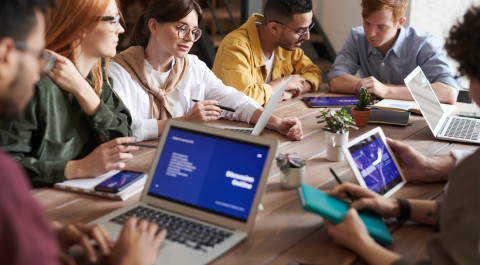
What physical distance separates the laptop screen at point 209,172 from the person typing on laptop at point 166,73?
77cm

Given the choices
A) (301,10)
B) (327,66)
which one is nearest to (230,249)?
(301,10)

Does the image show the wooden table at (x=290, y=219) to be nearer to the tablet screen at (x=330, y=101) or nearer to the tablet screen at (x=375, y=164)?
the tablet screen at (x=375, y=164)

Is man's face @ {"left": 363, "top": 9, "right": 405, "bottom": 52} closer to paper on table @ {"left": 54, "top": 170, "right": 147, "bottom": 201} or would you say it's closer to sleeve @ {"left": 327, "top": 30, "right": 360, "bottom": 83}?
sleeve @ {"left": 327, "top": 30, "right": 360, "bottom": 83}

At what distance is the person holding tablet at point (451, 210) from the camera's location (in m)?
0.98

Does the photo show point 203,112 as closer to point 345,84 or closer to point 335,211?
point 335,211

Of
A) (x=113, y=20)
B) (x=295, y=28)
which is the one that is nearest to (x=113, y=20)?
(x=113, y=20)

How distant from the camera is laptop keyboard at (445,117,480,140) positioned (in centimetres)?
215

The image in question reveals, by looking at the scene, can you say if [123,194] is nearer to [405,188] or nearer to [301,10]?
[405,188]

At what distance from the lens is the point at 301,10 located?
296 centimetres

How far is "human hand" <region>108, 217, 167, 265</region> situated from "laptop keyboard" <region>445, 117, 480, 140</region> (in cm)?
148

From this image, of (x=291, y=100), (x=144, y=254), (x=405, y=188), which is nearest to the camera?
(x=144, y=254)

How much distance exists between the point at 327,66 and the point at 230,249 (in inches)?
154

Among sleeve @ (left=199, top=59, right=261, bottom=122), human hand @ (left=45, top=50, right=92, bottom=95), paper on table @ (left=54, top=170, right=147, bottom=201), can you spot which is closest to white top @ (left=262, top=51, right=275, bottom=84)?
sleeve @ (left=199, top=59, right=261, bottom=122)

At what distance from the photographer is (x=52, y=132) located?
1.67 metres
